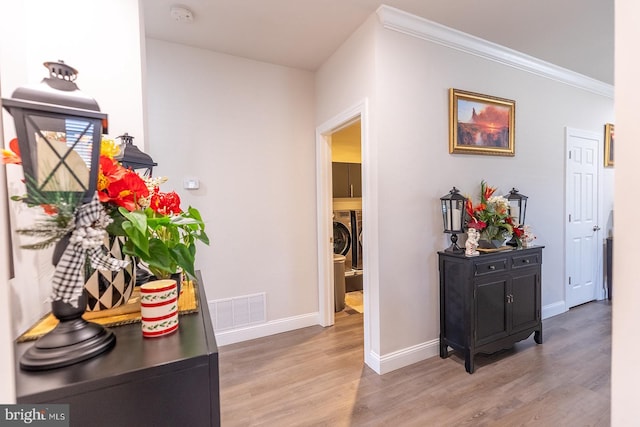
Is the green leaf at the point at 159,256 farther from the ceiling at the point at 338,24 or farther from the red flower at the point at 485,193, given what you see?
the red flower at the point at 485,193

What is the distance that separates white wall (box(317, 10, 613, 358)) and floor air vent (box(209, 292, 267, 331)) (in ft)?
4.20

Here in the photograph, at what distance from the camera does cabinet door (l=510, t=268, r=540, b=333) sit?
8.09ft

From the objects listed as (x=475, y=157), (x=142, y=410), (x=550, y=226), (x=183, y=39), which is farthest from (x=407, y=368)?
(x=183, y=39)

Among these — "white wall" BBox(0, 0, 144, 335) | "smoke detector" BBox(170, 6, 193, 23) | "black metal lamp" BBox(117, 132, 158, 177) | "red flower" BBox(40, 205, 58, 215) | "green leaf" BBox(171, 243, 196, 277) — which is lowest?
"green leaf" BBox(171, 243, 196, 277)

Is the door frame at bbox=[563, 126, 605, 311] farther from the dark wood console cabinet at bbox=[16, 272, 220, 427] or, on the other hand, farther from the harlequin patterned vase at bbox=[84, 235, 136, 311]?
the harlequin patterned vase at bbox=[84, 235, 136, 311]

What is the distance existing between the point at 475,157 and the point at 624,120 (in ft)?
6.30

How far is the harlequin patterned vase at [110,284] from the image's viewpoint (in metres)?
0.79

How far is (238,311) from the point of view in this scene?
110 inches

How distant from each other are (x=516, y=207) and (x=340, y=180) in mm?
2525

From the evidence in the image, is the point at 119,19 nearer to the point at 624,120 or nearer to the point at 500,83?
the point at 624,120

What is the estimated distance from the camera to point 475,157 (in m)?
2.66

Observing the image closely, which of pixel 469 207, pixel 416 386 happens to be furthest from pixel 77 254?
pixel 469 207

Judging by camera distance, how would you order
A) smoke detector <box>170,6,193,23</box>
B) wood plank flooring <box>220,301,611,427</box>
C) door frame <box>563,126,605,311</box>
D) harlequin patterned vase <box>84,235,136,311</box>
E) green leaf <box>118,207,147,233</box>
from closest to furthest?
green leaf <box>118,207,147,233</box>
harlequin patterned vase <box>84,235,136,311</box>
wood plank flooring <box>220,301,611,427</box>
smoke detector <box>170,6,193,23</box>
door frame <box>563,126,605,311</box>

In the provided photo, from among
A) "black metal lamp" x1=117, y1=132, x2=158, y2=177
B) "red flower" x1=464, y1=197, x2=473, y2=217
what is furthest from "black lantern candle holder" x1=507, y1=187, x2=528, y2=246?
"black metal lamp" x1=117, y1=132, x2=158, y2=177
